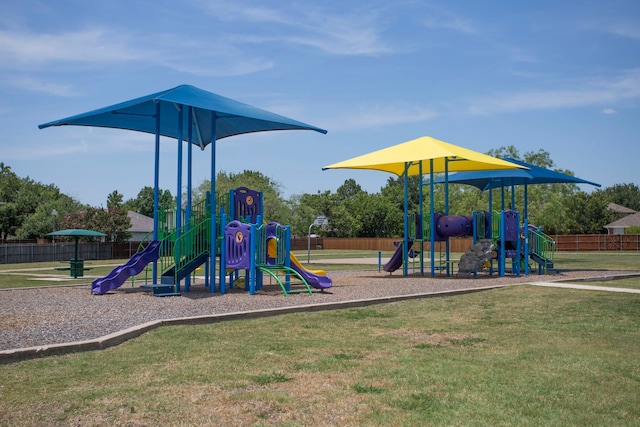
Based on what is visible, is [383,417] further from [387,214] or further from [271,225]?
[387,214]

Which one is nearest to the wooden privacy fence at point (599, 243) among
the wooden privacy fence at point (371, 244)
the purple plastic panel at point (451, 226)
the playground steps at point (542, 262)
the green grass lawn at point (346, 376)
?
the wooden privacy fence at point (371, 244)

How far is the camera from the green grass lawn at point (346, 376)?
5.41 m

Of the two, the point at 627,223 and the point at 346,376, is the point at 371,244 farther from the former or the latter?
the point at 346,376

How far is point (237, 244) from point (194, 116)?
4.83m

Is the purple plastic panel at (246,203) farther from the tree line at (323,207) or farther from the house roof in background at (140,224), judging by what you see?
the house roof in background at (140,224)

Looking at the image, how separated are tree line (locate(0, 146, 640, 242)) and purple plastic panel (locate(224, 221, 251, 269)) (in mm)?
35152

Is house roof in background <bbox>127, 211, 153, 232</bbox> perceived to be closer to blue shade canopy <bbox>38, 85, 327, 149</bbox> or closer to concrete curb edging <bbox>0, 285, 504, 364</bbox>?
blue shade canopy <bbox>38, 85, 327, 149</bbox>

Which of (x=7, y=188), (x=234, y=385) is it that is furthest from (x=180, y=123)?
(x=7, y=188)

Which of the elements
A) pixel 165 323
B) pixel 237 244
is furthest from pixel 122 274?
pixel 165 323

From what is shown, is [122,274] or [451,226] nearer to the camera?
[122,274]

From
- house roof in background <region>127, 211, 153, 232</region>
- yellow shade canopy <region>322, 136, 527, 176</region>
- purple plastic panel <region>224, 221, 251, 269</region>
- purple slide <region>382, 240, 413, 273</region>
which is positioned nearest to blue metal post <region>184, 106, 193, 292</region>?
purple plastic panel <region>224, 221, 251, 269</region>

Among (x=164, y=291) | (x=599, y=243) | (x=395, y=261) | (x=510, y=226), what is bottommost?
(x=164, y=291)

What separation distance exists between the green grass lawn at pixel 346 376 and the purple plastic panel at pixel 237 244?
5.30 m

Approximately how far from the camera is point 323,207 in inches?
3696
